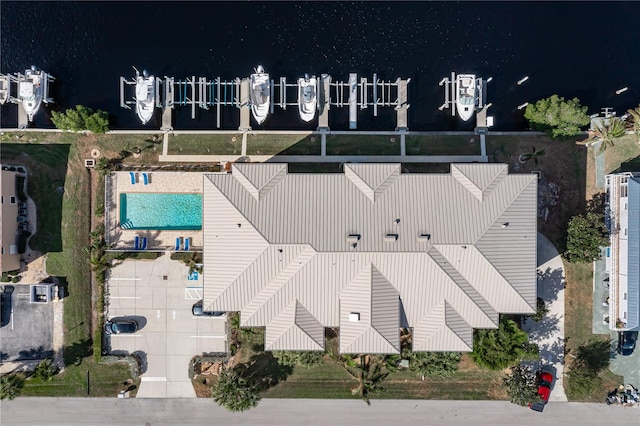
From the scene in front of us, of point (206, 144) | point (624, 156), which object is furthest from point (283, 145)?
point (624, 156)

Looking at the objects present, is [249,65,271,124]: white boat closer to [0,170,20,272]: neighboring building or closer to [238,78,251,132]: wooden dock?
[238,78,251,132]: wooden dock

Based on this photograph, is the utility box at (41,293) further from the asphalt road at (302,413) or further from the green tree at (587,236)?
the green tree at (587,236)

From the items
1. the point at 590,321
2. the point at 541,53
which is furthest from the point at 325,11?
the point at 590,321

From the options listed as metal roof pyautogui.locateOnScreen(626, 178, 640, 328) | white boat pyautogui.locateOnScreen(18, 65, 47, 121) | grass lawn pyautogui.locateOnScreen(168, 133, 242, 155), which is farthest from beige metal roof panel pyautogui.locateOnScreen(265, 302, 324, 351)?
white boat pyautogui.locateOnScreen(18, 65, 47, 121)

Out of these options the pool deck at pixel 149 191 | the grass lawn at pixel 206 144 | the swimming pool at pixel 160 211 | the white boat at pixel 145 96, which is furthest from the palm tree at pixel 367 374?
the white boat at pixel 145 96

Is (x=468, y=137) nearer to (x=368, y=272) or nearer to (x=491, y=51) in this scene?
(x=491, y=51)

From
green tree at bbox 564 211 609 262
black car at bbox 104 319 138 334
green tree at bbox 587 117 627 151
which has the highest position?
green tree at bbox 587 117 627 151

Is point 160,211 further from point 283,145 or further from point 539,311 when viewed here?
point 539,311
